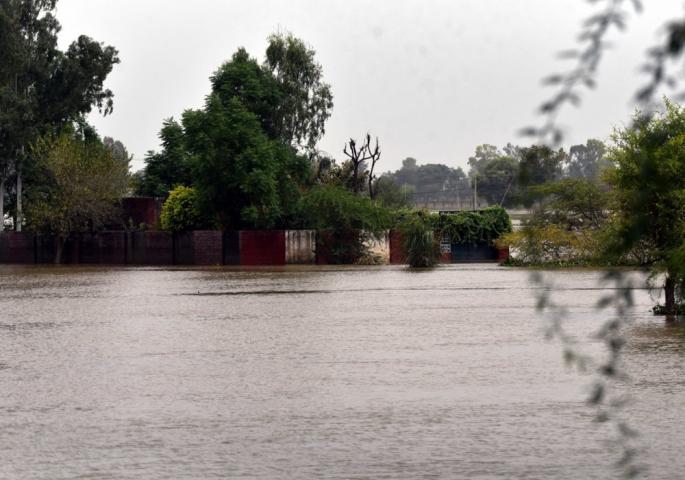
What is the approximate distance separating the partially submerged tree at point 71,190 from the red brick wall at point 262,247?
26.7ft

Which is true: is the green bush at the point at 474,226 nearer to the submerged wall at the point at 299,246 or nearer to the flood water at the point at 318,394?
the submerged wall at the point at 299,246

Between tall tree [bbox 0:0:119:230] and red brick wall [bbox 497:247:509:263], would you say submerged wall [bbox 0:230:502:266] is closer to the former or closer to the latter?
red brick wall [bbox 497:247:509:263]

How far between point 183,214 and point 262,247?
4.30 m

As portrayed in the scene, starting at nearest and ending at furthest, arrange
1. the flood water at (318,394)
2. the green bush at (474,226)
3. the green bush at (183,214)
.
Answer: the flood water at (318,394)
the green bush at (183,214)
the green bush at (474,226)

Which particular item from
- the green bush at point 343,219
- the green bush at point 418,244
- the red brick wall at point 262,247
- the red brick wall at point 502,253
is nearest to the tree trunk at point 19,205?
the red brick wall at point 262,247

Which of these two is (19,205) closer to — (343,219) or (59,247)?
(59,247)

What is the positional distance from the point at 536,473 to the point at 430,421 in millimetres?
2300

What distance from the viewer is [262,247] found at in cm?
5381

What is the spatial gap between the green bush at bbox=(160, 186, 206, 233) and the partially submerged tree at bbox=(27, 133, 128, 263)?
380 cm

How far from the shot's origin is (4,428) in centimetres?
1045

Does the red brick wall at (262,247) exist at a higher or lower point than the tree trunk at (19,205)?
lower

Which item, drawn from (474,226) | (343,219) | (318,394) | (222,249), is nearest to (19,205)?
(222,249)

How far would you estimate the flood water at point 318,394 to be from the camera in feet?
29.1

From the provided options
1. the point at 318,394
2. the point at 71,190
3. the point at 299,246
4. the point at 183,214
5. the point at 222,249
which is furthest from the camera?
the point at 71,190
